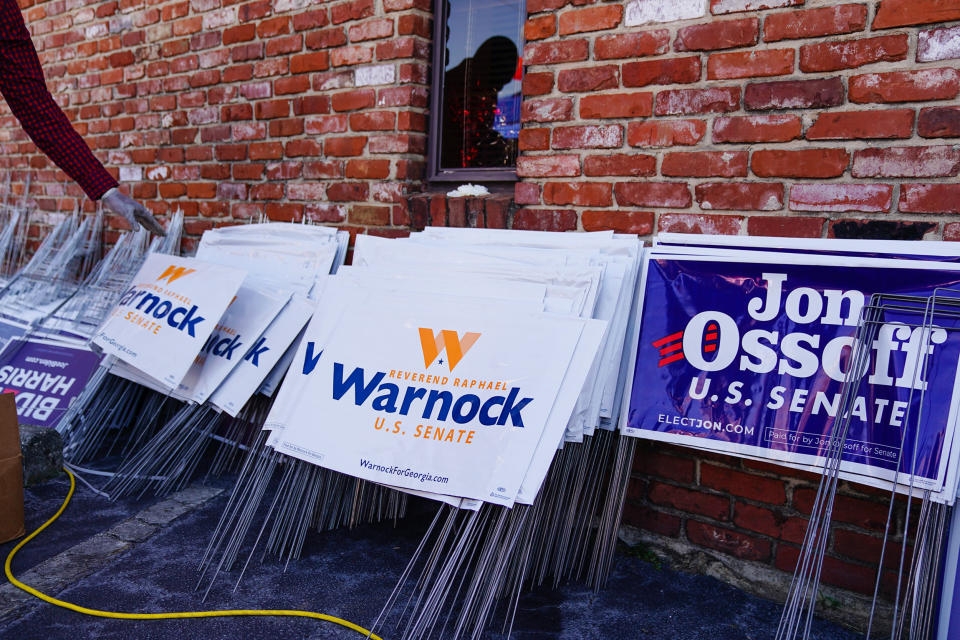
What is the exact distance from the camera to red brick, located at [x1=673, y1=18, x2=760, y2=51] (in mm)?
1898

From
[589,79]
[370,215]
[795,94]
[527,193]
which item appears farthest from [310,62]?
[795,94]

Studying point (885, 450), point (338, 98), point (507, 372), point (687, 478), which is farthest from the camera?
point (338, 98)

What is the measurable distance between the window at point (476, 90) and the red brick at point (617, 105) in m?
0.46

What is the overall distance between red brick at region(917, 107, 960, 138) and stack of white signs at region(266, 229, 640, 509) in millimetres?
768

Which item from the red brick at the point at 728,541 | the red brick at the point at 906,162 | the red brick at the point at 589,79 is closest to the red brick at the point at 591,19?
the red brick at the point at 589,79

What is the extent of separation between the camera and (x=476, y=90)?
274 centimetres

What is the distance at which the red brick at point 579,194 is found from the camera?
2.21 meters

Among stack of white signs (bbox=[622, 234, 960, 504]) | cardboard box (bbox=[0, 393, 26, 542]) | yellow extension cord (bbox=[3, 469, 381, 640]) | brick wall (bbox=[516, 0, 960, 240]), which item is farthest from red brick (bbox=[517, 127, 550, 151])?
cardboard box (bbox=[0, 393, 26, 542])

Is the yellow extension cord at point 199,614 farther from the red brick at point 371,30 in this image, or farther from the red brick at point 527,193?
the red brick at point 371,30

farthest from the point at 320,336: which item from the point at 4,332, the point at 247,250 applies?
the point at 4,332

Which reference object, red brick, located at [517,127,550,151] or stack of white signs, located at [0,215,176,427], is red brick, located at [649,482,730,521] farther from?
stack of white signs, located at [0,215,176,427]

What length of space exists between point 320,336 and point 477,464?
2.28ft

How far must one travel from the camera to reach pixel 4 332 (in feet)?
10.2

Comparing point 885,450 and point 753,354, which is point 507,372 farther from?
point 885,450
